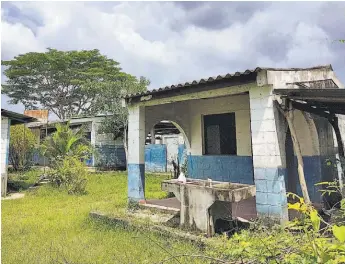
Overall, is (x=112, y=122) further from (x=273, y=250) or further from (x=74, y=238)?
(x=273, y=250)

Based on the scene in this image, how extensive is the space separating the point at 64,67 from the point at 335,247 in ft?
88.6

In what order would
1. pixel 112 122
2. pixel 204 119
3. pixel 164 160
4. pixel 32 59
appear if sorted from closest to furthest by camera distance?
pixel 204 119
pixel 112 122
pixel 164 160
pixel 32 59

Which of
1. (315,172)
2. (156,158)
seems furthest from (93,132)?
(315,172)

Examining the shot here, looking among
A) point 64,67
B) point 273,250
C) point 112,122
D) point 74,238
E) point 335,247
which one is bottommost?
point 74,238

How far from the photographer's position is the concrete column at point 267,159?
16.4 feet

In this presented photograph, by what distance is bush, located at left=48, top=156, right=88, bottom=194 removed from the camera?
36.2ft

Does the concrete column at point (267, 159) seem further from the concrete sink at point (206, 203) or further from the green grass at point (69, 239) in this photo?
the green grass at point (69, 239)

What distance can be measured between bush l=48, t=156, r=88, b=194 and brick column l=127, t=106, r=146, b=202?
435 centimetres

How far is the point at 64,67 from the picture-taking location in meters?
25.5

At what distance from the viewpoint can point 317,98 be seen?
4.66 meters

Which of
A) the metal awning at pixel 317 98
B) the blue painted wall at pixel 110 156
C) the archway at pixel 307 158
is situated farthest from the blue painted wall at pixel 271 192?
the blue painted wall at pixel 110 156

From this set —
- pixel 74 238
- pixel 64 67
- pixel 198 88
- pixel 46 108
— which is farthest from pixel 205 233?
pixel 46 108

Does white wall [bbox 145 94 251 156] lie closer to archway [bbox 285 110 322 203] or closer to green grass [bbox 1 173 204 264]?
archway [bbox 285 110 322 203]

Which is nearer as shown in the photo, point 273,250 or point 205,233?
point 273,250
